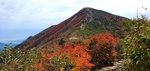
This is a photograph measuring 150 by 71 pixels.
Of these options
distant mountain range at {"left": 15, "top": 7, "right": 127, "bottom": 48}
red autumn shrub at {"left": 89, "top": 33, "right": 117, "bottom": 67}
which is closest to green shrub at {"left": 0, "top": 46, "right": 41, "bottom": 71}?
red autumn shrub at {"left": 89, "top": 33, "right": 117, "bottom": 67}

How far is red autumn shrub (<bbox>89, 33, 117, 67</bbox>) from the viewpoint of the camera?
165 ft

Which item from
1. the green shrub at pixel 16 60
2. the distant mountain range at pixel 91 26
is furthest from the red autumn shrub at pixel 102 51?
the green shrub at pixel 16 60

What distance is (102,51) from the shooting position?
5053 cm

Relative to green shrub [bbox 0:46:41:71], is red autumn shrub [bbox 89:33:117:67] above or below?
below

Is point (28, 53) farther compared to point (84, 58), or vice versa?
point (84, 58)

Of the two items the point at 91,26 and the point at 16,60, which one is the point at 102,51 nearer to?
the point at 16,60

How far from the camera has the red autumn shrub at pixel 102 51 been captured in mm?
50438

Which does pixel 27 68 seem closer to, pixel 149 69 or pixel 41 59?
pixel 41 59

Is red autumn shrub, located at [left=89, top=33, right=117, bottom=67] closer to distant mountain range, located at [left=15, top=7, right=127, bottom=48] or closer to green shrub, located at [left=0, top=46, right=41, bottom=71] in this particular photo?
distant mountain range, located at [left=15, top=7, right=127, bottom=48]

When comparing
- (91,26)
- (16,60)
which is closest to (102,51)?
(16,60)

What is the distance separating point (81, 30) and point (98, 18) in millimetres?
18226

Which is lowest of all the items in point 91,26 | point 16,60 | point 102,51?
point 102,51

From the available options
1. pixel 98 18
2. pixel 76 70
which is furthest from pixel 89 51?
pixel 98 18

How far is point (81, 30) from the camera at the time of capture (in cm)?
8944
